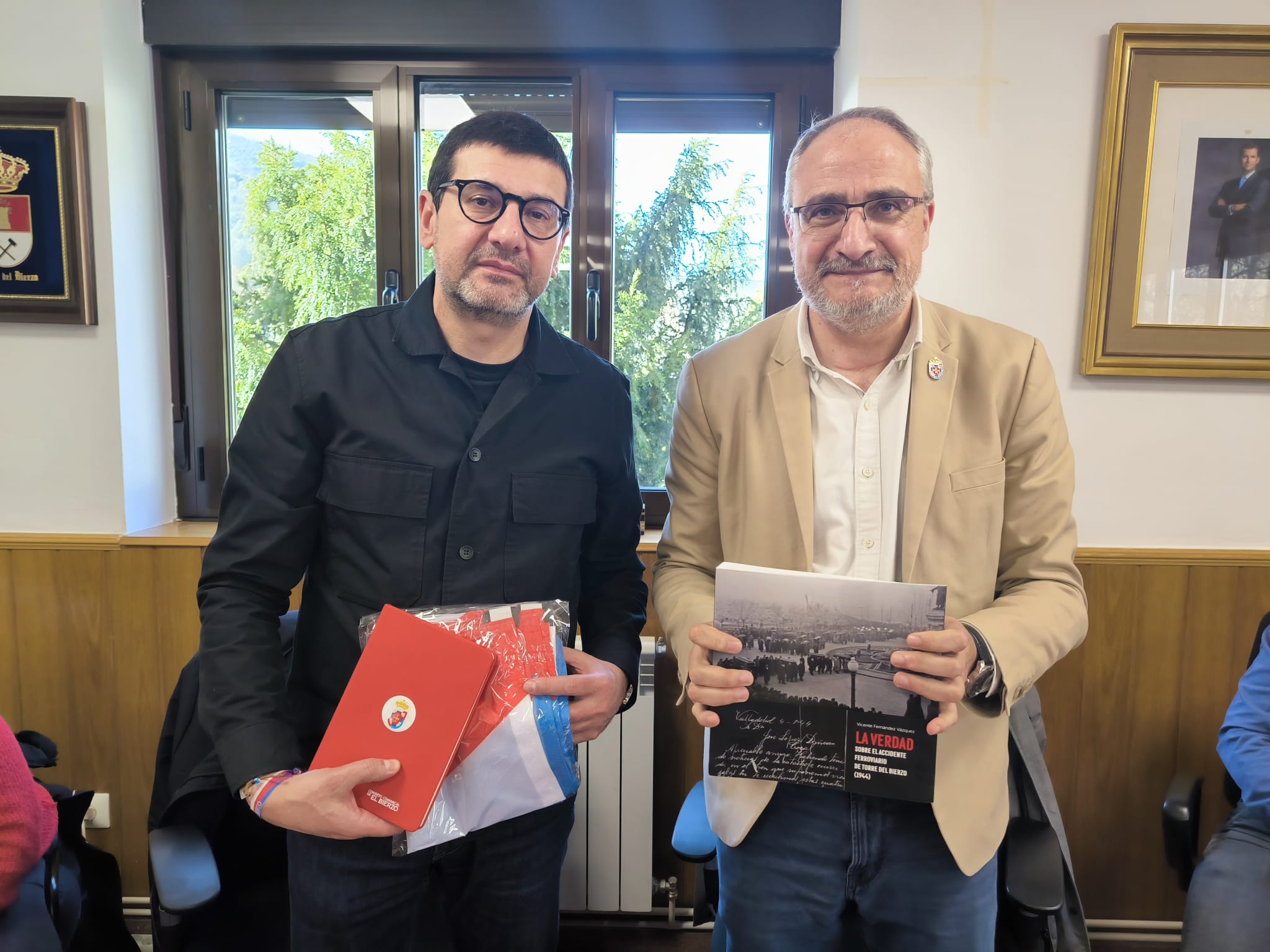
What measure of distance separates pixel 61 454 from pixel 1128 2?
3170mm

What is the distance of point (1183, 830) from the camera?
5.18 feet

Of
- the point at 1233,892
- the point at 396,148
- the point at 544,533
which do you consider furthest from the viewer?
the point at 396,148

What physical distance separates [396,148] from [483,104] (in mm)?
306

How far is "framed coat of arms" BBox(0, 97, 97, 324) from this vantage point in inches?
79.9

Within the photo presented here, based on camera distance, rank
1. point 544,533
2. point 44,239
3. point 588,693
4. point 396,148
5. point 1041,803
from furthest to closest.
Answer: point 396,148 < point 44,239 < point 1041,803 < point 544,533 < point 588,693

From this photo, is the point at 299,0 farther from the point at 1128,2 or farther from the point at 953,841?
the point at 953,841

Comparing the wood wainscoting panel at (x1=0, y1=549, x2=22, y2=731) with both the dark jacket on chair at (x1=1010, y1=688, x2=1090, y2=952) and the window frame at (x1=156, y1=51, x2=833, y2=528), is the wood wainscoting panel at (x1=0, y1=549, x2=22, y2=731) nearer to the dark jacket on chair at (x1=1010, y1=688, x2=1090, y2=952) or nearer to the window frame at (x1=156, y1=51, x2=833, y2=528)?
the window frame at (x1=156, y1=51, x2=833, y2=528)

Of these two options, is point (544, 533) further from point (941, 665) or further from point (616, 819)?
point (616, 819)

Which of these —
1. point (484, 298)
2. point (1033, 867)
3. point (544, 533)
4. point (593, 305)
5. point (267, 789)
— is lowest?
point (1033, 867)

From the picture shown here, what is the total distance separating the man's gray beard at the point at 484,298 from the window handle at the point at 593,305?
1131 mm

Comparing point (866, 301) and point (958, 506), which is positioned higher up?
point (866, 301)

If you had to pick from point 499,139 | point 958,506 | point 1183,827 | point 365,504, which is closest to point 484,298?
point 499,139

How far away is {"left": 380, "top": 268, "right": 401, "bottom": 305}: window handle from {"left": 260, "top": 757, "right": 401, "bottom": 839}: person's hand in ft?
5.36

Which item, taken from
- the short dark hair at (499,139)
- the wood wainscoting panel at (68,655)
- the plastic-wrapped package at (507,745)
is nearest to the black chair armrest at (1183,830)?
the plastic-wrapped package at (507,745)
